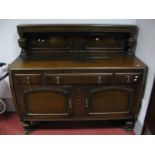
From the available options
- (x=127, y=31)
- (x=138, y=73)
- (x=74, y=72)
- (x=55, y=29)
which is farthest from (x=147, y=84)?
(x=55, y=29)

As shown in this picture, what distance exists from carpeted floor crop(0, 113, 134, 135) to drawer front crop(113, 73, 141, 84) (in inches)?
25.7

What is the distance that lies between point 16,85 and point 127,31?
4.03ft

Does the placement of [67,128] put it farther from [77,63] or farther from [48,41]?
[48,41]

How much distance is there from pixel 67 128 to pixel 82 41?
1009mm

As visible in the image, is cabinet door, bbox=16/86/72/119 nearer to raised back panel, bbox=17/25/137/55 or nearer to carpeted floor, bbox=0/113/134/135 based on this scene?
carpeted floor, bbox=0/113/134/135

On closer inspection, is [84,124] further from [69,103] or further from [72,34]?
[72,34]

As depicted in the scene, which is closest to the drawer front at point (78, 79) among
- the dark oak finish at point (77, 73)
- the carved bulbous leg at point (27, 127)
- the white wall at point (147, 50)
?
the dark oak finish at point (77, 73)

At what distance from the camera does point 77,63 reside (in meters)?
1.52

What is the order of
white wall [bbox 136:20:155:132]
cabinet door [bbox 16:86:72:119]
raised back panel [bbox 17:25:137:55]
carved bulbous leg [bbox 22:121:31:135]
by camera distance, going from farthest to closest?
carved bulbous leg [bbox 22:121:31:135]
raised back panel [bbox 17:25:137:55]
cabinet door [bbox 16:86:72:119]
white wall [bbox 136:20:155:132]

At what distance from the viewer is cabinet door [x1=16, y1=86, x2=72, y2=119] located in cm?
151

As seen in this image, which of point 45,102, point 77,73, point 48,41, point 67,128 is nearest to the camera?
point 77,73

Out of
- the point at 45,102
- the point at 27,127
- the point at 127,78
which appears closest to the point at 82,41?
the point at 127,78

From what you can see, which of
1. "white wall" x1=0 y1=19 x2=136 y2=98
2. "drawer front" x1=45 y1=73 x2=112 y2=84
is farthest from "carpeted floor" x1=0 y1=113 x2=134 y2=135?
"white wall" x1=0 y1=19 x2=136 y2=98

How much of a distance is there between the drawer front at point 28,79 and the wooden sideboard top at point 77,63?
7 centimetres
